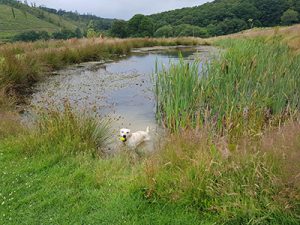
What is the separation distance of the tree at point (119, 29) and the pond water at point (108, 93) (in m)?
31.8

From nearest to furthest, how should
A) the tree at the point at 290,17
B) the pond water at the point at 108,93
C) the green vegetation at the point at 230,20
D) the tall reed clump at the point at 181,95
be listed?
the tall reed clump at the point at 181,95, the pond water at the point at 108,93, the tree at the point at 290,17, the green vegetation at the point at 230,20

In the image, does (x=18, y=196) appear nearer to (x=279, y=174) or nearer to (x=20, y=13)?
(x=279, y=174)

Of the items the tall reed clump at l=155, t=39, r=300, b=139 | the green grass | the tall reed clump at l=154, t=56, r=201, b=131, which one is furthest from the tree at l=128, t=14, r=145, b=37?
the tall reed clump at l=155, t=39, r=300, b=139

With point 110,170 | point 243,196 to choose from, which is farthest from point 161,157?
point 243,196

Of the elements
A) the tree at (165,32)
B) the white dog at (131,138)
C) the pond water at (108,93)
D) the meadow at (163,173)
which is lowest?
A: the tree at (165,32)

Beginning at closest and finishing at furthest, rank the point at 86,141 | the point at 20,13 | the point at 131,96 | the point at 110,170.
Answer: the point at 110,170
the point at 86,141
the point at 131,96
the point at 20,13

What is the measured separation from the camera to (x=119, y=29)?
45469 mm

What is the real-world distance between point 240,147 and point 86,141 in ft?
7.82

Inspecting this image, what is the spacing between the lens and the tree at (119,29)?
147 ft

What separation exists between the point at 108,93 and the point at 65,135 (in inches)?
201

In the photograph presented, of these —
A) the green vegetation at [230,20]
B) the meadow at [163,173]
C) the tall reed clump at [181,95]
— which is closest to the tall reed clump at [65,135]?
the meadow at [163,173]

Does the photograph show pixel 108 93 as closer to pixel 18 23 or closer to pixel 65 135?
pixel 65 135

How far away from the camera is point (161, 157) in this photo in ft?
11.5

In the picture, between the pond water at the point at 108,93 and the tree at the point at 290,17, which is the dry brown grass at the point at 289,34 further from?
the tree at the point at 290,17
